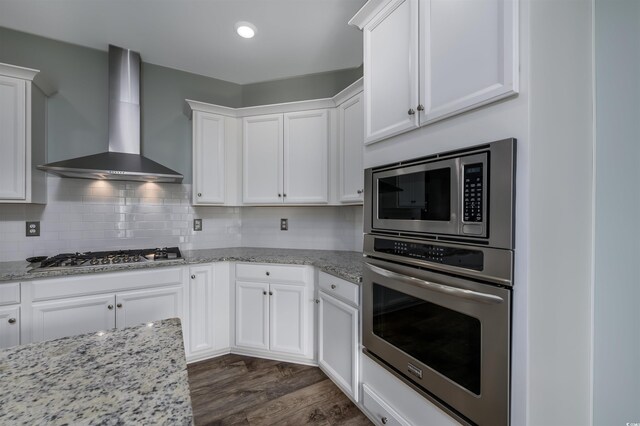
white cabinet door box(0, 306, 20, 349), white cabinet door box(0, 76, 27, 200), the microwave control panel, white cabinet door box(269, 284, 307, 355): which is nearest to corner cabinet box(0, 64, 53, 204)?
white cabinet door box(0, 76, 27, 200)

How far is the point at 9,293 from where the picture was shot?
71.4 inches

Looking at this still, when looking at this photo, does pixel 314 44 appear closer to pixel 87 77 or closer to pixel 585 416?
pixel 87 77

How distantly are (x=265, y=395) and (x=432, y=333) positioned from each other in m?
1.37

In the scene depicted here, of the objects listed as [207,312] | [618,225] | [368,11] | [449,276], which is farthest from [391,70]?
[207,312]

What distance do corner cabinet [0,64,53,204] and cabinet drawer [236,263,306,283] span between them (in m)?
1.62

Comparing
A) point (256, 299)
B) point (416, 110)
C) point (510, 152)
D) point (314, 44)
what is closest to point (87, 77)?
point (314, 44)

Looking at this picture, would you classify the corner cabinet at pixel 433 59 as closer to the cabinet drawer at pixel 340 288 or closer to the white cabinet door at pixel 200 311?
the cabinet drawer at pixel 340 288

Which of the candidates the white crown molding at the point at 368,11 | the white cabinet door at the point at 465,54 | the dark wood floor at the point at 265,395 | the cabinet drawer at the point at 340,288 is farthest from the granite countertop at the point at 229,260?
the white crown molding at the point at 368,11

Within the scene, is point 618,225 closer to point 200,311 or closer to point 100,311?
point 200,311

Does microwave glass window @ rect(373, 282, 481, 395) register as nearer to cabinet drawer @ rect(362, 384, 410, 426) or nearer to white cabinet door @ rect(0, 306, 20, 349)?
cabinet drawer @ rect(362, 384, 410, 426)

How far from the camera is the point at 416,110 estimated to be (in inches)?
51.0

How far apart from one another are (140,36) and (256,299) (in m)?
2.36

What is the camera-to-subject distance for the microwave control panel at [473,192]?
1020mm

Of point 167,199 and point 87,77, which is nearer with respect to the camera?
point 87,77
